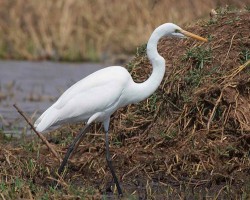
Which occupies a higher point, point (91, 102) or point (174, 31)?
point (174, 31)

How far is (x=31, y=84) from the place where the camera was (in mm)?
15320

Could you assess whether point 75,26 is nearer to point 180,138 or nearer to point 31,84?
point 31,84

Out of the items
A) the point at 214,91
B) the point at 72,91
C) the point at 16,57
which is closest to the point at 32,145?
the point at 72,91

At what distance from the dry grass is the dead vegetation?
8162mm

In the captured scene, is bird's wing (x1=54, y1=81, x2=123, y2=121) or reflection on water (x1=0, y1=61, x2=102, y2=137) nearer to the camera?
bird's wing (x1=54, y1=81, x2=123, y2=121)

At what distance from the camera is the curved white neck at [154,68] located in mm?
7648

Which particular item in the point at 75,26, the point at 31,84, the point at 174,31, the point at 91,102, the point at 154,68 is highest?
the point at 174,31

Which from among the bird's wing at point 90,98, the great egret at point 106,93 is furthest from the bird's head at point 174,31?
the bird's wing at point 90,98

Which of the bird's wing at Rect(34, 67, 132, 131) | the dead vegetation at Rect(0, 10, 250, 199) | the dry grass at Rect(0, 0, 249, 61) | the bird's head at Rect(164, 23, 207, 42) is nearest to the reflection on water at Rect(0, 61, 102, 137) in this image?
the dry grass at Rect(0, 0, 249, 61)

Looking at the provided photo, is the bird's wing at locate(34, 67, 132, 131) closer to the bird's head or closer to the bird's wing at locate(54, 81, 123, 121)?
the bird's wing at locate(54, 81, 123, 121)

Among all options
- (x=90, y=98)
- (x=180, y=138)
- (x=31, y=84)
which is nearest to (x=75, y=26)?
(x=31, y=84)

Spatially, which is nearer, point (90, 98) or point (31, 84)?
point (90, 98)

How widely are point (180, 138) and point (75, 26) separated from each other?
9652 mm

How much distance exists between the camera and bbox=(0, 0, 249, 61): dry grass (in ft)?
58.3
